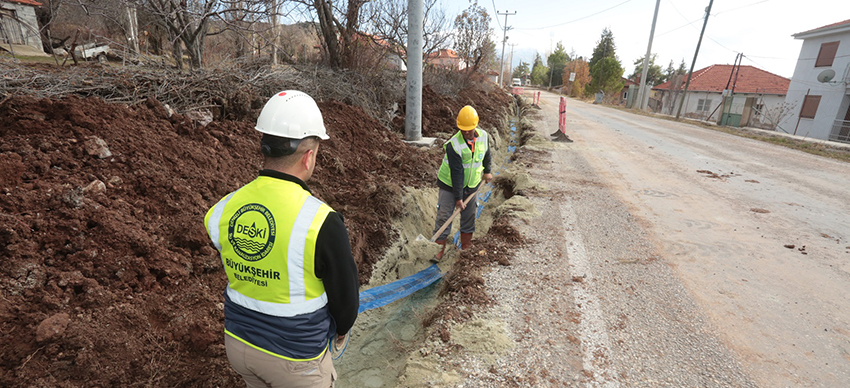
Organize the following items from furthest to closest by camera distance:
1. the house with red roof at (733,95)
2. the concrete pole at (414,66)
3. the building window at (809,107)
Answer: the house with red roof at (733,95)
the building window at (809,107)
the concrete pole at (414,66)

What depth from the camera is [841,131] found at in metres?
20.8

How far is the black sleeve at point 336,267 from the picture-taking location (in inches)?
60.5

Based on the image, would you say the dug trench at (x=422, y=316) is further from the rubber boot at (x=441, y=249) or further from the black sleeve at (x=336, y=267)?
the black sleeve at (x=336, y=267)

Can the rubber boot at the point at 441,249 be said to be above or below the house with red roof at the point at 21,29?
below

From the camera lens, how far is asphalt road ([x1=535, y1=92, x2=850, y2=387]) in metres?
2.73

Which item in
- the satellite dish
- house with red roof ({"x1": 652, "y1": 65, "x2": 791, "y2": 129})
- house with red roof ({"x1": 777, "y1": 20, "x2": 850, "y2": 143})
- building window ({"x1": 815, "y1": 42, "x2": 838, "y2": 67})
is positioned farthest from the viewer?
house with red roof ({"x1": 652, "y1": 65, "x2": 791, "y2": 129})

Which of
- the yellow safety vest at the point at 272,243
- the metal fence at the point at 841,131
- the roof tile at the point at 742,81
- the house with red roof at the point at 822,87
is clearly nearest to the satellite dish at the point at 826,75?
the house with red roof at the point at 822,87

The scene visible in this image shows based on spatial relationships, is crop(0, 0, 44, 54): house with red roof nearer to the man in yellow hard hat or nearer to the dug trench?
the dug trench

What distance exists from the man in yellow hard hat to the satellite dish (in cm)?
2909

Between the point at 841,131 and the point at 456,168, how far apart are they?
28.2m

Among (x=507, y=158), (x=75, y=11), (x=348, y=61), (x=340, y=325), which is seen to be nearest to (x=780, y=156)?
(x=507, y=158)

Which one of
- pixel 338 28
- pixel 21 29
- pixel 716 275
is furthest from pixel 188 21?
pixel 21 29

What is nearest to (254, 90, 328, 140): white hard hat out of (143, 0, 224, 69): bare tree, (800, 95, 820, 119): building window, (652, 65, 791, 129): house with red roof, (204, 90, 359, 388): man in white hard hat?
(204, 90, 359, 388): man in white hard hat

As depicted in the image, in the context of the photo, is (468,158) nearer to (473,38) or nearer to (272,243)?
(272,243)
